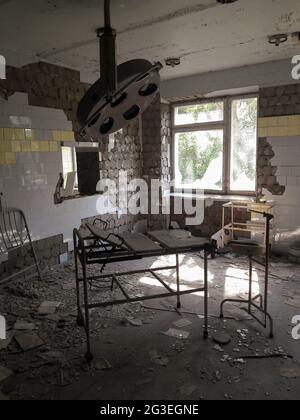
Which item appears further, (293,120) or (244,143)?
(244,143)

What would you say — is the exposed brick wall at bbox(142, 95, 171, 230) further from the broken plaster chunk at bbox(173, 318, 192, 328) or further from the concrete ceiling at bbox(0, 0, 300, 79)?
the broken plaster chunk at bbox(173, 318, 192, 328)

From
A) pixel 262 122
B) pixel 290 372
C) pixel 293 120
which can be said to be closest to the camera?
pixel 290 372

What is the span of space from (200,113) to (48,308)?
3962mm

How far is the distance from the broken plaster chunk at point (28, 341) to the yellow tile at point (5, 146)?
2015 millimetres

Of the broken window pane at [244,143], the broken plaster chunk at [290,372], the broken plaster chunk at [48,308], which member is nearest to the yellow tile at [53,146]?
the broken plaster chunk at [48,308]

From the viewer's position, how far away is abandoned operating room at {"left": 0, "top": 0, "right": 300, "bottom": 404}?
7.30 feet

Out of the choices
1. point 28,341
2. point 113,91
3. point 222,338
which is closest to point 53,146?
point 28,341

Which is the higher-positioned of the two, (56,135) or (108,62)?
(108,62)

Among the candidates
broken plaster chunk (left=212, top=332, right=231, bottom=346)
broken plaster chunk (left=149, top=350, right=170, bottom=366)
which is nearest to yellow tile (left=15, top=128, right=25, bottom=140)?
broken plaster chunk (left=149, top=350, right=170, bottom=366)

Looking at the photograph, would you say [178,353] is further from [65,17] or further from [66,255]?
[65,17]

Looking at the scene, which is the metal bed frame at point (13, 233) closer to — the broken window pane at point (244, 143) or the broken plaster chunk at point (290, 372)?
the broken plaster chunk at point (290, 372)

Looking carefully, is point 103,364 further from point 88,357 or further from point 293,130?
point 293,130

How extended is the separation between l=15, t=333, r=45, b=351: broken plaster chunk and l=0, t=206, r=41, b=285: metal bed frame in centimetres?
107

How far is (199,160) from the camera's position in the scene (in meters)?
5.72
